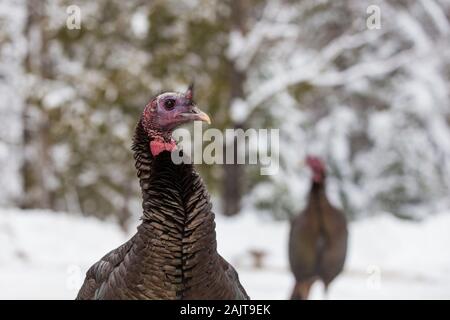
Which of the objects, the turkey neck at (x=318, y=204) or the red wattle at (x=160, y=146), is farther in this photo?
the turkey neck at (x=318, y=204)

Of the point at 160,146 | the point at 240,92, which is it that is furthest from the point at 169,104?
the point at 240,92

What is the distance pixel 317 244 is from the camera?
6008 mm

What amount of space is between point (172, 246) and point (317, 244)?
3.69 metres

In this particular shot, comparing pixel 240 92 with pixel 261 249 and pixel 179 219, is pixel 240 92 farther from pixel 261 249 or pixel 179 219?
pixel 179 219

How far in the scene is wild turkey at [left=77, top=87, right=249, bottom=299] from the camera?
2453 millimetres

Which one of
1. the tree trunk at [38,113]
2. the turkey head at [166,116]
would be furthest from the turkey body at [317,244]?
the tree trunk at [38,113]

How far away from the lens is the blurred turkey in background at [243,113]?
11.0 m

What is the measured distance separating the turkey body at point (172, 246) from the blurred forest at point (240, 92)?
10232 mm

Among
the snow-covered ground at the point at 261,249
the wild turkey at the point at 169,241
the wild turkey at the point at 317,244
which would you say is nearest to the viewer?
the wild turkey at the point at 169,241

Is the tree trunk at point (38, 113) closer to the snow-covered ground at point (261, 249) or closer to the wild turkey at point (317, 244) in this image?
the snow-covered ground at point (261, 249)

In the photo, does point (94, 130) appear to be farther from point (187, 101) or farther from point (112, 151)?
point (187, 101)

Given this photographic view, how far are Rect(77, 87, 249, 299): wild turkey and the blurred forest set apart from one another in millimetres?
10182
